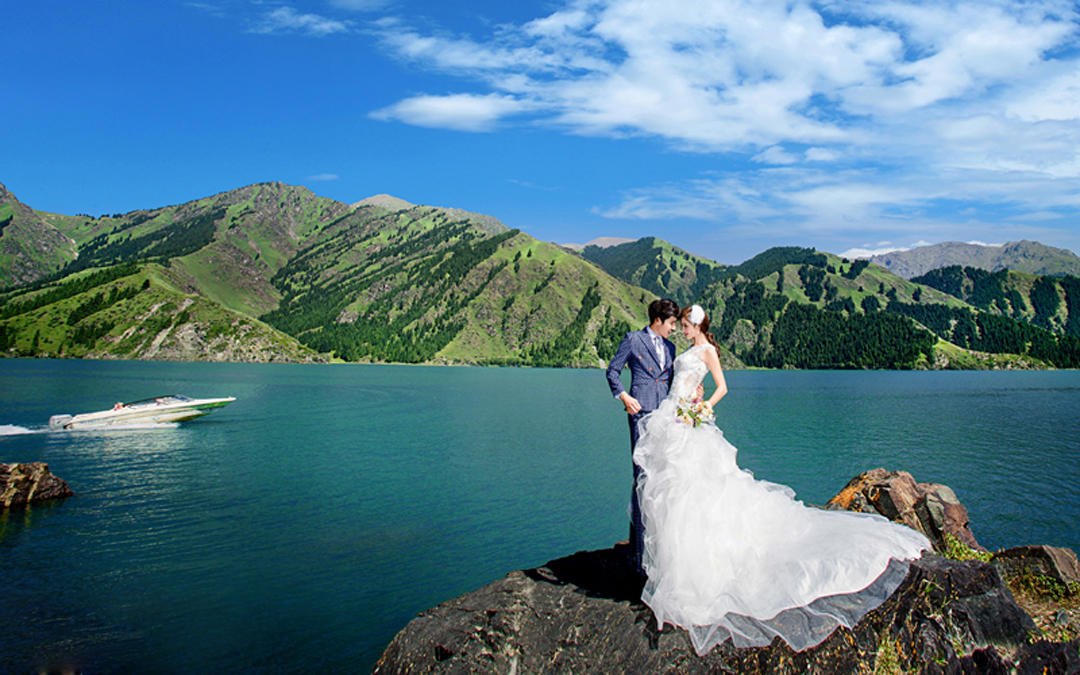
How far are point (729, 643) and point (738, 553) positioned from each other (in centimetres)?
136

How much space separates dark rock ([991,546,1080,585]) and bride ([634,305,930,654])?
528cm

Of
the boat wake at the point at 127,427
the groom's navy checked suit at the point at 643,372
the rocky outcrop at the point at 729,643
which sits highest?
the groom's navy checked suit at the point at 643,372

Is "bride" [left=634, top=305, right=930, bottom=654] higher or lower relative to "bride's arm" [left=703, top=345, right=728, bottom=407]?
lower

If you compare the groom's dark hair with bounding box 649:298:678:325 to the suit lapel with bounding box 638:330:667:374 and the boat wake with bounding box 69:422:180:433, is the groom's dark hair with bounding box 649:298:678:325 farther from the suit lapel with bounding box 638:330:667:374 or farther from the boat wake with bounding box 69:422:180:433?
the boat wake with bounding box 69:422:180:433

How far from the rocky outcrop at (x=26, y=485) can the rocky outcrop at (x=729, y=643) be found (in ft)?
94.9

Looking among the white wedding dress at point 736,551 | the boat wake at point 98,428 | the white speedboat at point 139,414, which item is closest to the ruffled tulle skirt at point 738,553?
the white wedding dress at point 736,551

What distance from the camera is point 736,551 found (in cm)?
898

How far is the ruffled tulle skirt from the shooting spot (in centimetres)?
822

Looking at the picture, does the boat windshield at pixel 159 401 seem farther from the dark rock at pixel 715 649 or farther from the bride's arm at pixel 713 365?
the bride's arm at pixel 713 365

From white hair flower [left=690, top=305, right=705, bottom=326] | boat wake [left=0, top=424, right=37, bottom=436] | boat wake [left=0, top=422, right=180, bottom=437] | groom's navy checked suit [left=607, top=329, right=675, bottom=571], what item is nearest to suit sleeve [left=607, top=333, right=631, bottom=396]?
groom's navy checked suit [left=607, top=329, right=675, bottom=571]

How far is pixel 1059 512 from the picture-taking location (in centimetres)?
3045

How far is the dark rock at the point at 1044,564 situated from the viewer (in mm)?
12258

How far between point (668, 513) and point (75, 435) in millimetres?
58616

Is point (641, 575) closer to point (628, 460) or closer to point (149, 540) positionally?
point (149, 540)
